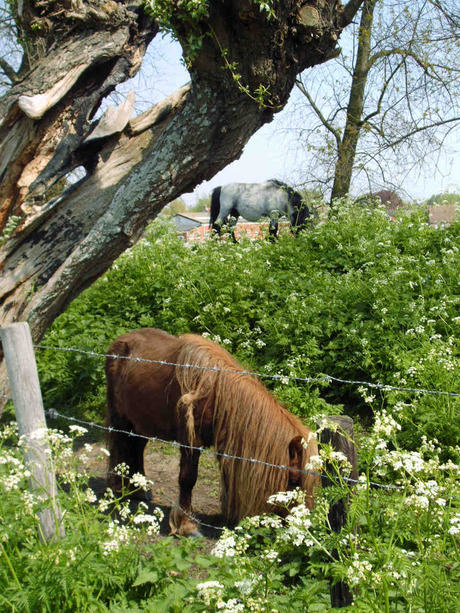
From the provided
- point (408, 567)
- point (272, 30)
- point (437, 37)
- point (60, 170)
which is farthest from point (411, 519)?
point (437, 37)

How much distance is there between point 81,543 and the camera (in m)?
2.55

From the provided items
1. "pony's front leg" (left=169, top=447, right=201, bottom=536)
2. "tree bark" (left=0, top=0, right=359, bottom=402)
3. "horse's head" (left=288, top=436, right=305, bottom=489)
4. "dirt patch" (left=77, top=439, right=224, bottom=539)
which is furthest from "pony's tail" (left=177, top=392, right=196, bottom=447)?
"tree bark" (left=0, top=0, right=359, bottom=402)

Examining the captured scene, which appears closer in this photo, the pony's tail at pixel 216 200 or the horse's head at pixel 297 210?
the horse's head at pixel 297 210

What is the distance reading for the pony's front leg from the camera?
13.1ft

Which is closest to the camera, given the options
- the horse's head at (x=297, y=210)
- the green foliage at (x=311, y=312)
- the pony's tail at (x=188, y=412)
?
the pony's tail at (x=188, y=412)

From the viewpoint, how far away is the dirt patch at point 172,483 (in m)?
4.28

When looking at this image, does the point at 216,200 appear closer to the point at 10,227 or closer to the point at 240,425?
the point at 10,227

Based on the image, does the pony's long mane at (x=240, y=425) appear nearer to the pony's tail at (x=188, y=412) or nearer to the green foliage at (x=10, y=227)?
the pony's tail at (x=188, y=412)

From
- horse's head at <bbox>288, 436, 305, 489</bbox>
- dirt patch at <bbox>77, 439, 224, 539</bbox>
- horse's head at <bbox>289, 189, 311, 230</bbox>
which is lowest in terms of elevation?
dirt patch at <bbox>77, 439, 224, 539</bbox>

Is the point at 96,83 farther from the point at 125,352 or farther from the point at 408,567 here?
the point at 408,567

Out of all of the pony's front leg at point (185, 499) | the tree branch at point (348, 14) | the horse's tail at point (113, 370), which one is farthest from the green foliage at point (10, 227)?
the tree branch at point (348, 14)

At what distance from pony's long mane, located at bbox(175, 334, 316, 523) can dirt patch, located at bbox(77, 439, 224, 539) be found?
50 cm

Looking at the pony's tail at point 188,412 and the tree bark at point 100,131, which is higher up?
the tree bark at point 100,131

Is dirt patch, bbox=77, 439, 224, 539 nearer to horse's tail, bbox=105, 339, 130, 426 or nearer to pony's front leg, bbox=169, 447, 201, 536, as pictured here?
pony's front leg, bbox=169, 447, 201, 536
